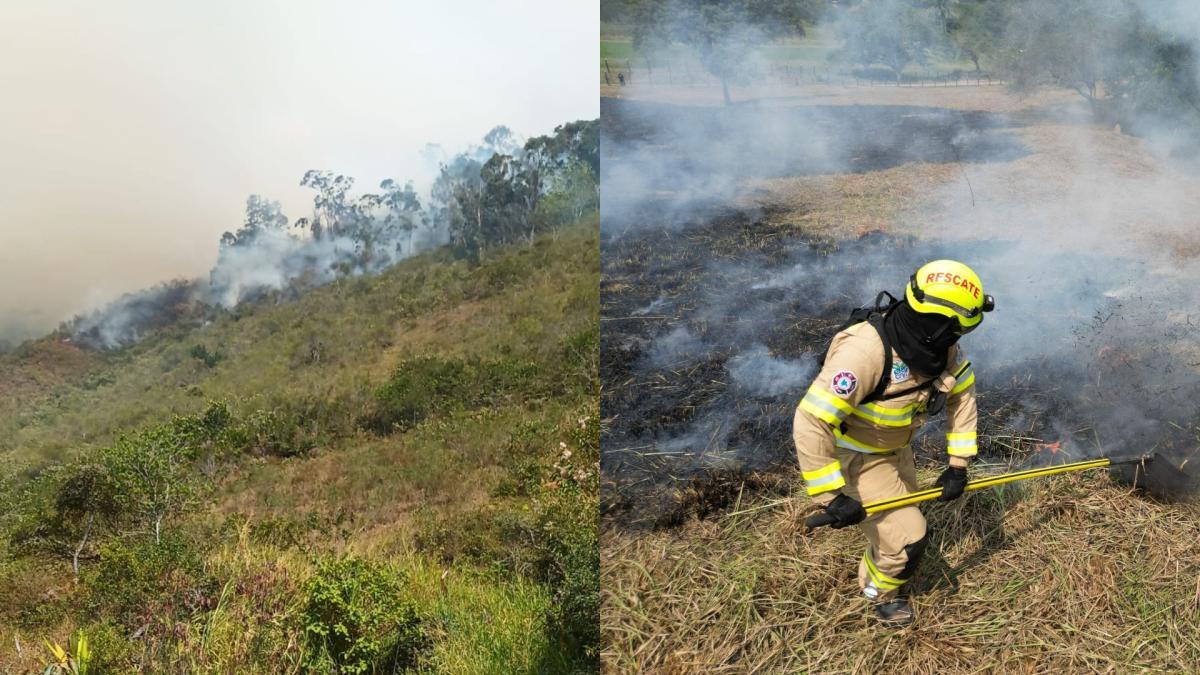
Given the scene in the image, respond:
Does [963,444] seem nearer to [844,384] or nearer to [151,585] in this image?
[844,384]

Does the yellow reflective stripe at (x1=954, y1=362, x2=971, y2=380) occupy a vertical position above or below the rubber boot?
above

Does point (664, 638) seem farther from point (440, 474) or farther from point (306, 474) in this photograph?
point (306, 474)

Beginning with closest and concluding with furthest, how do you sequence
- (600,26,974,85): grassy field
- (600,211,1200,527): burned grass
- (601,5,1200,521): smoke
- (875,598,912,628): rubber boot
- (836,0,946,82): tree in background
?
(875,598,912,628): rubber boot → (600,211,1200,527): burned grass → (601,5,1200,521): smoke → (836,0,946,82): tree in background → (600,26,974,85): grassy field

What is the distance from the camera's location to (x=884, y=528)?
10.9 feet

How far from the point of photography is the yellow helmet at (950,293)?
120 inches

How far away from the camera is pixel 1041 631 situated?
334 cm

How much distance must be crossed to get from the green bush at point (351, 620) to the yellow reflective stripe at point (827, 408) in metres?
2.73

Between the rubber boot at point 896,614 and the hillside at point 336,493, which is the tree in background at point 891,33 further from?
the rubber boot at point 896,614

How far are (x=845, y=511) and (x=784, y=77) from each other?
785 inches

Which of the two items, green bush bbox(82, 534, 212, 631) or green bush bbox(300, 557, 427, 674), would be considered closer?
green bush bbox(300, 557, 427, 674)

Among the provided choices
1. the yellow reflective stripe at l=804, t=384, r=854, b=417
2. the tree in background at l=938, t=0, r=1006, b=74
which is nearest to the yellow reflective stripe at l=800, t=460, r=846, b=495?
the yellow reflective stripe at l=804, t=384, r=854, b=417

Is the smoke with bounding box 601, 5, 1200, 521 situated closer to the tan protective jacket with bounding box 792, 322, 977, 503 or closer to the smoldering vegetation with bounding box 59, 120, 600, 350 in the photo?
the tan protective jacket with bounding box 792, 322, 977, 503

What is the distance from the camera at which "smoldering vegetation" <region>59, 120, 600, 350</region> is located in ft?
118

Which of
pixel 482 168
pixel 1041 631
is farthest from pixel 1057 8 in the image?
pixel 482 168
